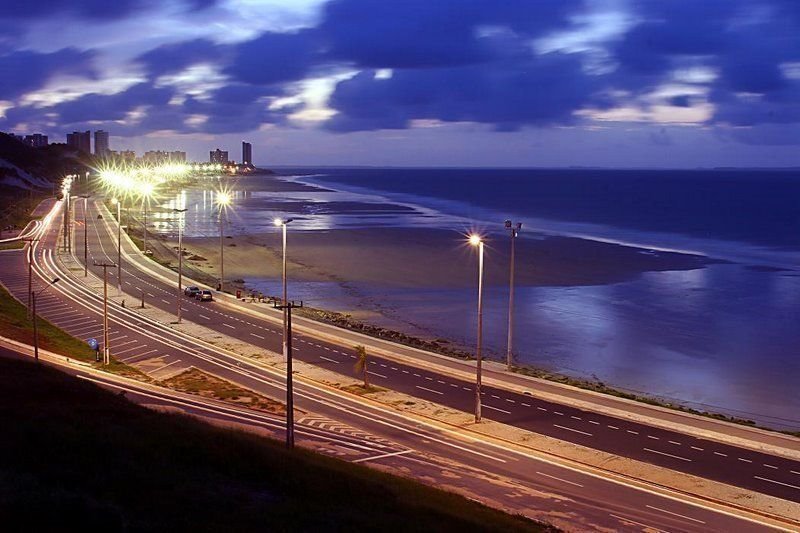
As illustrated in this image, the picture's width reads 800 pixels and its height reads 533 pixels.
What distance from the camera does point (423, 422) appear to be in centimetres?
3269

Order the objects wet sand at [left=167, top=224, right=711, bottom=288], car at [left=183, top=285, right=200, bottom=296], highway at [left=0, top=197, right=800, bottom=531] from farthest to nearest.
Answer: wet sand at [left=167, top=224, right=711, bottom=288]
car at [left=183, top=285, right=200, bottom=296]
highway at [left=0, top=197, right=800, bottom=531]

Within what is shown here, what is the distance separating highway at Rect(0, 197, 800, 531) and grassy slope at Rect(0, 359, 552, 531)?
4702 millimetres

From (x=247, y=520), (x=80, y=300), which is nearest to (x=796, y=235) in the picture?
(x=80, y=300)

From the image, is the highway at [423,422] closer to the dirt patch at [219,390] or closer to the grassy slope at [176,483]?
the dirt patch at [219,390]

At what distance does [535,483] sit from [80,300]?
1740 inches

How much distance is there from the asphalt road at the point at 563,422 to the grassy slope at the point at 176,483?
32.0 ft

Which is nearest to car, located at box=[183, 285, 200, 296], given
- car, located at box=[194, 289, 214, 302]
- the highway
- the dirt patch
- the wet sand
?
car, located at box=[194, 289, 214, 302]

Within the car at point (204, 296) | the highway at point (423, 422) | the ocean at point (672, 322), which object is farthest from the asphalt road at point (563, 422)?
the ocean at point (672, 322)

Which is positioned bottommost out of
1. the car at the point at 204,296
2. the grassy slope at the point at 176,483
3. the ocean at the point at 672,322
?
the ocean at the point at 672,322

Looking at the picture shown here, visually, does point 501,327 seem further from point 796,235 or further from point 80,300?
point 796,235

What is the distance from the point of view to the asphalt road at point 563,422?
27.4 m

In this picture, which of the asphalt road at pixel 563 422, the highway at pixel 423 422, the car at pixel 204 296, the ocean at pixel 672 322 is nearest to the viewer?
the highway at pixel 423 422

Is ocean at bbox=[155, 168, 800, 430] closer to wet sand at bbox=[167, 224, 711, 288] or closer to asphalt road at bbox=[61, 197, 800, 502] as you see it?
wet sand at bbox=[167, 224, 711, 288]

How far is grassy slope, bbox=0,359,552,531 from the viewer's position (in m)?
15.5
